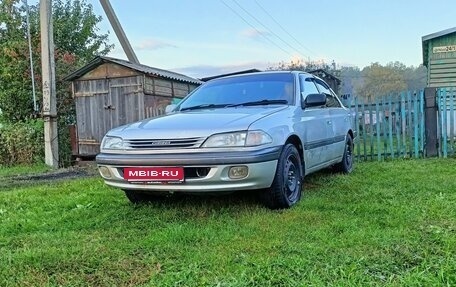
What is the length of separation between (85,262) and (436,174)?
4.92 meters

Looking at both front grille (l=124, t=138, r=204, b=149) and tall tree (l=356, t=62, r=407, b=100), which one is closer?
front grille (l=124, t=138, r=204, b=149)

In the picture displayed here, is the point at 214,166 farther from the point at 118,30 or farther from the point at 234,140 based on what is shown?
the point at 118,30

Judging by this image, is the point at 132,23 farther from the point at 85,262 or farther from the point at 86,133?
the point at 85,262

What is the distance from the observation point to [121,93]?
10.9 meters

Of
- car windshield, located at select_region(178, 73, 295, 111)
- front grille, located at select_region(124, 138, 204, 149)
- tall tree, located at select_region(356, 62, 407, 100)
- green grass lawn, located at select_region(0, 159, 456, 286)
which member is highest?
tall tree, located at select_region(356, 62, 407, 100)

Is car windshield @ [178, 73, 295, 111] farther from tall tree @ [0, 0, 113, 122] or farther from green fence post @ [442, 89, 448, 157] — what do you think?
tall tree @ [0, 0, 113, 122]

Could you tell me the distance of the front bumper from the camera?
3.44 m

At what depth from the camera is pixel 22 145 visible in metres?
10.1

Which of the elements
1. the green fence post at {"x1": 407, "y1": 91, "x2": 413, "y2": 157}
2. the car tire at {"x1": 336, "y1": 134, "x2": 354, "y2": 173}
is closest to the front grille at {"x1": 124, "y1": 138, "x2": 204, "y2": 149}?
the car tire at {"x1": 336, "y1": 134, "x2": 354, "y2": 173}

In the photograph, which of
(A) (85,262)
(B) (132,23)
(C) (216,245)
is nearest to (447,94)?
(C) (216,245)

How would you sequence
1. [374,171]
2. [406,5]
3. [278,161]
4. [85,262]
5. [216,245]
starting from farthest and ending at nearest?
[406,5] < [374,171] < [278,161] < [216,245] < [85,262]

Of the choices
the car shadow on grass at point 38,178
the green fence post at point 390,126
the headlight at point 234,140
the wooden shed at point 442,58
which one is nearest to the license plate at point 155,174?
the headlight at point 234,140

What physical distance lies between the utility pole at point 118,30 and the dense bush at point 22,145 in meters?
3.63

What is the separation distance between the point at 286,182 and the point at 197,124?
1009 millimetres
